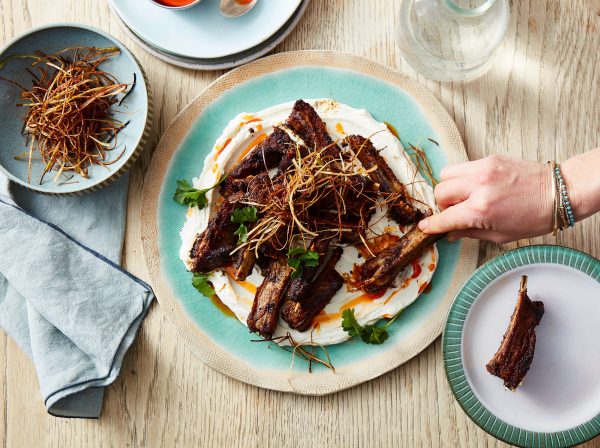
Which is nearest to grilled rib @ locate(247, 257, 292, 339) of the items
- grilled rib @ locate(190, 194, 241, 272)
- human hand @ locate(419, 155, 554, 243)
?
grilled rib @ locate(190, 194, 241, 272)

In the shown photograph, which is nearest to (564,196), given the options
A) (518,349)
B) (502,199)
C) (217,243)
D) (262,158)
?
(502,199)

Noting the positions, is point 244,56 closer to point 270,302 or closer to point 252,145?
point 252,145

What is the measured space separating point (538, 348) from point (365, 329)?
50 centimetres

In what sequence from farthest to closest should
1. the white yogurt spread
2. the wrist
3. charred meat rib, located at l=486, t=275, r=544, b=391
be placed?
1. the white yogurt spread
2. charred meat rib, located at l=486, t=275, r=544, b=391
3. the wrist

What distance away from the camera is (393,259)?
1.72m

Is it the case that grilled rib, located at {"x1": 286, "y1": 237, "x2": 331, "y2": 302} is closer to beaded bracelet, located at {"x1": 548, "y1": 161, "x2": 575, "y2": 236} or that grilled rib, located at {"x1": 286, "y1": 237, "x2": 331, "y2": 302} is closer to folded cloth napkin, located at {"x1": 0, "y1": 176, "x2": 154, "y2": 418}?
folded cloth napkin, located at {"x1": 0, "y1": 176, "x2": 154, "y2": 418}

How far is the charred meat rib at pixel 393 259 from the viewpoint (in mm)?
1712

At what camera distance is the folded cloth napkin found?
6.00ft

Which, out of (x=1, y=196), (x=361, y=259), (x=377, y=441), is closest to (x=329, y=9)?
(x=361, y=259)

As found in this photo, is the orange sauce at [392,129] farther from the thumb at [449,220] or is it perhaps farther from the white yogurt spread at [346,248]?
the thumb at [449,220]

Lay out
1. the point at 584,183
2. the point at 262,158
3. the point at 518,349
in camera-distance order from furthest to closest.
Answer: the point at 262,158 < the point at 518,349 < the point at 584,183

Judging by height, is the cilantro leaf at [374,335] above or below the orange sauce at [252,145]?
below

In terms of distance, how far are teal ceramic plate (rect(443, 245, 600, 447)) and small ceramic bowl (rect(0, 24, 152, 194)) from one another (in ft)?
3.47

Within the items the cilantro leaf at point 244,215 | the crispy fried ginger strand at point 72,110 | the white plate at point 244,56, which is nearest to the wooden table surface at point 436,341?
the white plate at point 244,56
